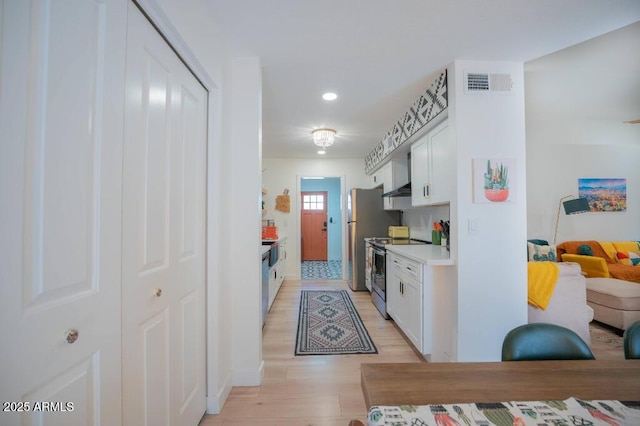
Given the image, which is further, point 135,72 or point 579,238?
point 579,238

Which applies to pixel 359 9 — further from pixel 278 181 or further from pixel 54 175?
pixel 278 181

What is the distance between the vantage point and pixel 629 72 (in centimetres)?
234

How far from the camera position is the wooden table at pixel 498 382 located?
725 millimetres

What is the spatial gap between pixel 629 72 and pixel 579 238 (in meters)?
3.06

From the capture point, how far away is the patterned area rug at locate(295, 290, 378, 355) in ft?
8.04

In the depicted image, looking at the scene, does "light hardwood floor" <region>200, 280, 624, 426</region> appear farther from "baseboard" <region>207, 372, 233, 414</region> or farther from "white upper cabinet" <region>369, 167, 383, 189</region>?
"white upper cabinet" <region>369, 167, 383, 189</region>

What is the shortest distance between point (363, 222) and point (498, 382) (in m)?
3.69

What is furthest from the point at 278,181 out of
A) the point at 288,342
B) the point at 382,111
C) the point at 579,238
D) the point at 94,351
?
the point at 579,238

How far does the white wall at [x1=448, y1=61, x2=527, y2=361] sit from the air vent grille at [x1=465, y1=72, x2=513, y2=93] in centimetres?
4

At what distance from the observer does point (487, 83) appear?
2.00m

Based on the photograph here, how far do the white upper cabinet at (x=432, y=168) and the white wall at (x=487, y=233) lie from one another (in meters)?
0.23

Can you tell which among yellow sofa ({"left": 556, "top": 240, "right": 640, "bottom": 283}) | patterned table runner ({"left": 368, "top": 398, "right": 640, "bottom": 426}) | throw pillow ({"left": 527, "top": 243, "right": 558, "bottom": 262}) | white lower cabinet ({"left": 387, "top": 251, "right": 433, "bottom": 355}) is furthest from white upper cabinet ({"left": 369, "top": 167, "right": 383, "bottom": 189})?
patterned table runner ({"left": 368, "top": 398, "right": 640, "bottom": 426})

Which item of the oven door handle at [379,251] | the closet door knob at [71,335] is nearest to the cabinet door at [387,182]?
the oven door handle at [379,251]

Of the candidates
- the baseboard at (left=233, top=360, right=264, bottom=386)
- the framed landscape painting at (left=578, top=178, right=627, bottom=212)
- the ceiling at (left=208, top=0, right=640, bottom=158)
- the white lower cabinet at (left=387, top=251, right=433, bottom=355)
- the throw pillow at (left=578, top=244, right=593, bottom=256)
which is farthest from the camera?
the framed landscape painting at (left=578, top=178, right=627, bottom=212)
